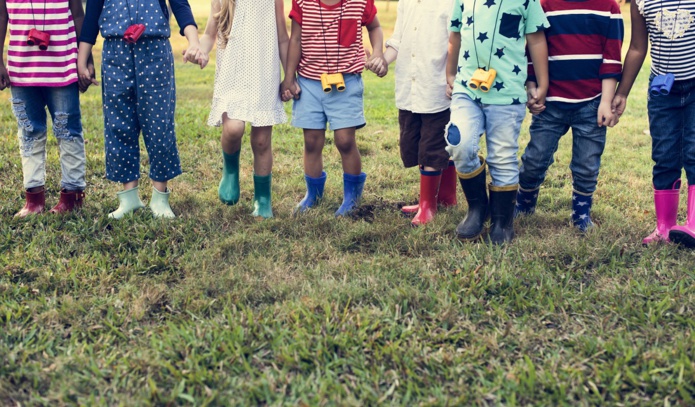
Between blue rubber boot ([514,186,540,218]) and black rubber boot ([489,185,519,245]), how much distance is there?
1.46 ft

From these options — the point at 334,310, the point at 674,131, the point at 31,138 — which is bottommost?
the point at 334,310

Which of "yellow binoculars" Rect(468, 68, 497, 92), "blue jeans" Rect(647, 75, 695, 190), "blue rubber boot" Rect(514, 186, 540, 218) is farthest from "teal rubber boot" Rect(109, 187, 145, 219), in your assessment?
"blue jeans" Rect(647, 75, 695, 190)

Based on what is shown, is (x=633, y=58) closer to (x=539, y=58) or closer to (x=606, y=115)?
(x=606, y=115)

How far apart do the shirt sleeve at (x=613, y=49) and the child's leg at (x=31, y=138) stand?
10.3 ft

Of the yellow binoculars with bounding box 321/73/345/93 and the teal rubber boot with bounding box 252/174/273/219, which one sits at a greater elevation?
the yellow binoculars with bounding box 321/73/345/93

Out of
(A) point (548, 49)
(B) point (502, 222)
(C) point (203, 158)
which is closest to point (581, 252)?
(B) point (502, 222)

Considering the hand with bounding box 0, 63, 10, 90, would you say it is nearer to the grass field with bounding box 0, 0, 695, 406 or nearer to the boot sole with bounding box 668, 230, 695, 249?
the grass field with bounding box 0, 0, 695, 406

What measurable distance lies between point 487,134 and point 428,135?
0.47 m

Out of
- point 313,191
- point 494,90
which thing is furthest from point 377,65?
point 313,191

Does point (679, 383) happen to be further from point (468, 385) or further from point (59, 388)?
point (59, 388)

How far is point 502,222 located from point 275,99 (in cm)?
151

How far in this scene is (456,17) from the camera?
3.79 m

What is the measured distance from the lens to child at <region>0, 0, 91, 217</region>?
396 cm

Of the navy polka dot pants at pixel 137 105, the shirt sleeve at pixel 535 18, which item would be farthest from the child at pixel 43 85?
the shirt sleeve at pixel 535 18
